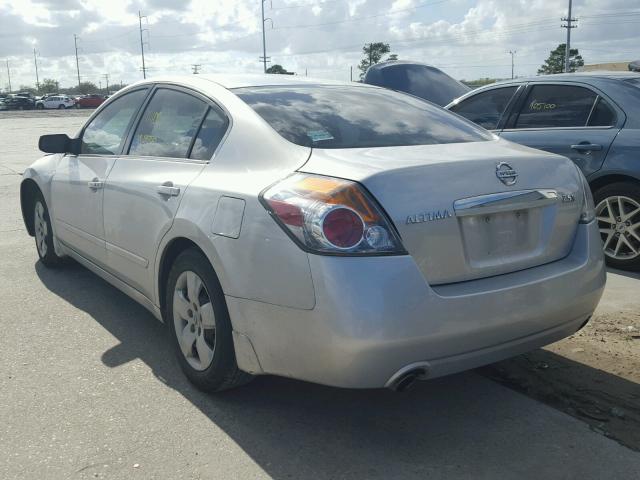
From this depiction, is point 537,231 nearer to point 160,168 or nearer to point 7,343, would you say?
point 160,168

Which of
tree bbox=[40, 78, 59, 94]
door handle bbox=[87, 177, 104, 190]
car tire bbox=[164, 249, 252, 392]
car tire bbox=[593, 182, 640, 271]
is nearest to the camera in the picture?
car tire bbox=[164, 249, 252, 392]

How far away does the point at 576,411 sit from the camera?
3215 millimetres

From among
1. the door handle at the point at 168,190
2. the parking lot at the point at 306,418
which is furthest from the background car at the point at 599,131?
the door handle at the point at 168,190

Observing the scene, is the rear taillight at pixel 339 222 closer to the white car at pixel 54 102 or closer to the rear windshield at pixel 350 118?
the rear windshield at pixel 350 118

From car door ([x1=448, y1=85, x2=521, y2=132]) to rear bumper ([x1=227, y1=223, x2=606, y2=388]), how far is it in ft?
12.3

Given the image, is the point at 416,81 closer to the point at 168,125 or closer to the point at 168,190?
the point at 168,125

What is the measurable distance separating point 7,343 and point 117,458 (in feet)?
5.68

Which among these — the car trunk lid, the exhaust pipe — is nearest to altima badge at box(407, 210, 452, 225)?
the car trunk lid

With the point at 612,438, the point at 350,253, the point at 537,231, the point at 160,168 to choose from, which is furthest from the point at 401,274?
the point at 160,168

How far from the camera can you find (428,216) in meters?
2.69

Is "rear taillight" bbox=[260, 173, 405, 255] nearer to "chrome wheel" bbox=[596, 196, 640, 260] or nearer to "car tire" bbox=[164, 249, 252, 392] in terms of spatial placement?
"car tire" bbox=[164, 249, 252, 392]

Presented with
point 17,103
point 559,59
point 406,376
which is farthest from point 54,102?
point 406,376

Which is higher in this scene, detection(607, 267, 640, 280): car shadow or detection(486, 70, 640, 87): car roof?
detection(486, 70, 640, 87): car roof

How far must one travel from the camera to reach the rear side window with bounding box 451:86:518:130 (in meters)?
6.50
